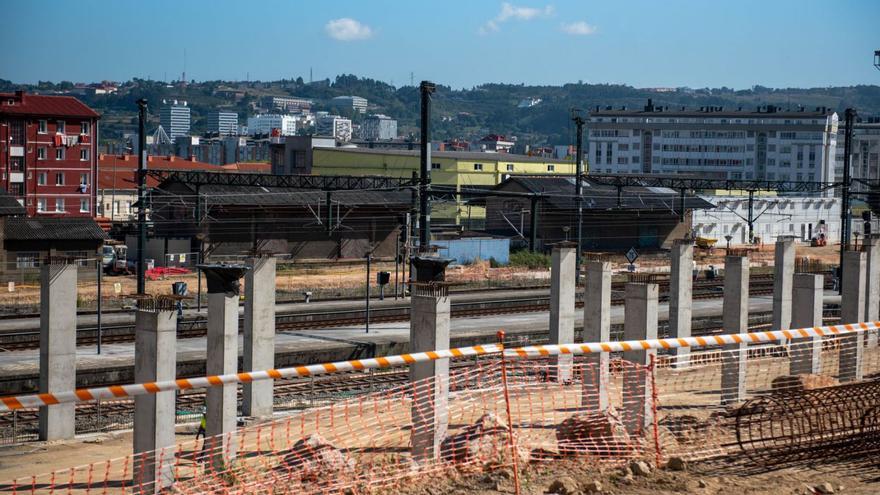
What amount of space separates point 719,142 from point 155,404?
91.6 meters

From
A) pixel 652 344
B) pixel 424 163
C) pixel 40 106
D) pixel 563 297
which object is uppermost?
pixel 40 106

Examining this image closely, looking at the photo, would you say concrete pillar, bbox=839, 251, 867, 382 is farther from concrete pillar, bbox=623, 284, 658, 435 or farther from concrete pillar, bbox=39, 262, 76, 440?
concrete pillar, bbox=39, 262, 76, 440

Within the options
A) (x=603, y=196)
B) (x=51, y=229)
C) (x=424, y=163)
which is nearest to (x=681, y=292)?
(x=424, y=163)

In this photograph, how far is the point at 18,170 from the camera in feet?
184

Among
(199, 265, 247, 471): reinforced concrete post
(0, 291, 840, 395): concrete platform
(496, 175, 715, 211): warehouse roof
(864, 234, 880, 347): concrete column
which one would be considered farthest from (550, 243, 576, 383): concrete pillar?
(496, 175, 715, 211): warehouse roof

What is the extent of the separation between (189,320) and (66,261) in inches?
414

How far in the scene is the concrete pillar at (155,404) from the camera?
1025 cm

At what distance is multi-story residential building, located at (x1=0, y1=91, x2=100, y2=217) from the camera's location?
55.8 metres

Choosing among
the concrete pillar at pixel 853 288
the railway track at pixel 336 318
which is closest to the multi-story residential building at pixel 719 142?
the railway track at pixel 336 318

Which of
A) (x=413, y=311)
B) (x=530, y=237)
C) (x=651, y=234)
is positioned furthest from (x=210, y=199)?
(x=413, y=311)

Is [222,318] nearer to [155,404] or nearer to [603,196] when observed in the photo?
[155,404]

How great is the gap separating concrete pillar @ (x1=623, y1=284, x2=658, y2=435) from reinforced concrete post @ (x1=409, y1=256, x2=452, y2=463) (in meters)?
1.83

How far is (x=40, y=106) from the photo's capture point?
192 feet

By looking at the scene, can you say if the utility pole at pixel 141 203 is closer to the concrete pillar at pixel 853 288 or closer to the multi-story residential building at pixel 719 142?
the concrete pillar at pixel 853 288
